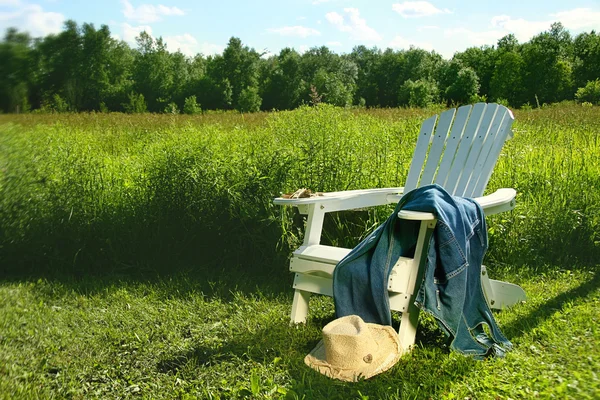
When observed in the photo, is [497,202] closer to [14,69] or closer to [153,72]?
[14,69]

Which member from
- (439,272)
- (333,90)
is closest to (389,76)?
(333,90)

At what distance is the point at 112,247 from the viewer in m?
3.66

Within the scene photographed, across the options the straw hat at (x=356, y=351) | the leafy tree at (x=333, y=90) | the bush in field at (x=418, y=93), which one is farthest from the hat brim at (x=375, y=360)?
the bush in field at (x=418, y=93)

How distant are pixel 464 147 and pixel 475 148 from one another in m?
0.06

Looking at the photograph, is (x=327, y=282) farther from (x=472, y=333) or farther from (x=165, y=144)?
(x=165, y=144)

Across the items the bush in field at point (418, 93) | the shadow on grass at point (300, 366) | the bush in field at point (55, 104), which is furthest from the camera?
the bush in field at point (418, 93)

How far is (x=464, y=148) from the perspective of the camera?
119 inches

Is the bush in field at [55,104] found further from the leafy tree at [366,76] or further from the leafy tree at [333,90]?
the leafy tree at [366,76]

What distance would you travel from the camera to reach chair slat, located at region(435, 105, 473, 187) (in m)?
3.04

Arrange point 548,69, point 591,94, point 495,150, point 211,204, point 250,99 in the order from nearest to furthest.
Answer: point 495,150, point 211,204, point 250,99, point 591,94, point 548,69

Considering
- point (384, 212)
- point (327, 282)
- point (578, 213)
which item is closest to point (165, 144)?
point (384, 212)

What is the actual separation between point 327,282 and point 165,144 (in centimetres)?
185

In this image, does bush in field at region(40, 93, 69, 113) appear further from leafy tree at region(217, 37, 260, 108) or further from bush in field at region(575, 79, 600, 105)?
bush in field at region(575, 79, 600, 105)

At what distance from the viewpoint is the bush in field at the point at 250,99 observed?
855 centimetres
